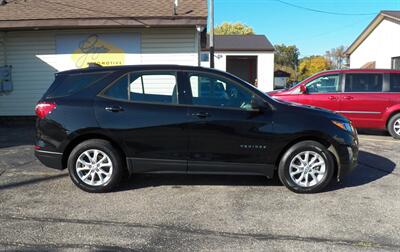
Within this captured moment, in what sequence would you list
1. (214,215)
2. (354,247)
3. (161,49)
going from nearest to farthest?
1. (354,247)
2. (214,215)
3. (161,49)

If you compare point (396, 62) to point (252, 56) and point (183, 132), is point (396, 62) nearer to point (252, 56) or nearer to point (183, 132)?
point (252, 56)

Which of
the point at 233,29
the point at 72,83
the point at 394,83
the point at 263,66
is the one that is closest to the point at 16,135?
the point at 72,83

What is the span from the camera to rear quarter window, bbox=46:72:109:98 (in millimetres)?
5621

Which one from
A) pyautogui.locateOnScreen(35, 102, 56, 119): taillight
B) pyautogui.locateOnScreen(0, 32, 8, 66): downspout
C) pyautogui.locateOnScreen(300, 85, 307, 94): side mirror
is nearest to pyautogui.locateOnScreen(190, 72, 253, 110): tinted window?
pyautogui.locateOnScreen(35, 102, 56, 119): taillight

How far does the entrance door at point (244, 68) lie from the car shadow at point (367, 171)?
2848 centimetres

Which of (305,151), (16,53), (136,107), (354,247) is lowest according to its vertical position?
(354,247)

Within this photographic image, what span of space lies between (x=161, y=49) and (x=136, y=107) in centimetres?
693

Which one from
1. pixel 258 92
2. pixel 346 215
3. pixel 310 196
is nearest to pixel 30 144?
pixel 258 92

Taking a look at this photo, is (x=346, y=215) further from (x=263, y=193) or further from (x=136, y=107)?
(x=136, y=107)

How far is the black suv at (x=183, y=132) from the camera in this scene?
5457mm

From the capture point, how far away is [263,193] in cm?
556

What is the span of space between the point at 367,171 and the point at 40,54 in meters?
9.86

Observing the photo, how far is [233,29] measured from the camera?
225 feet

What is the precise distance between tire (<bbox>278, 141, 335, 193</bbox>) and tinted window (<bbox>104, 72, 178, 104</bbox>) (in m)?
1.72
